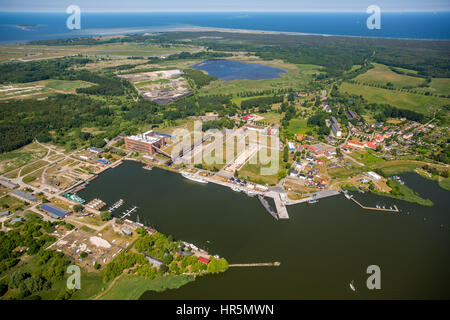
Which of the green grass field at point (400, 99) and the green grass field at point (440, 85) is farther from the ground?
the green grass field at point (440, 85)

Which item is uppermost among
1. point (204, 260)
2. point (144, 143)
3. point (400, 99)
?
point (400, 99)

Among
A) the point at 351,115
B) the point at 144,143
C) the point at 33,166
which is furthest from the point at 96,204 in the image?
the point at 351,115

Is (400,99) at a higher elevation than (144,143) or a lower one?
higher

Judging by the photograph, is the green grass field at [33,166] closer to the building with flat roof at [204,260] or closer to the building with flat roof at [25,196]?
the building with flat roof at [25,196]

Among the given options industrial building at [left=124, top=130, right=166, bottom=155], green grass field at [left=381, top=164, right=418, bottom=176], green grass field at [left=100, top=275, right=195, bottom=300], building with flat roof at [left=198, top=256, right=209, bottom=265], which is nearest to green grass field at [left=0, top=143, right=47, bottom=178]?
industrial building at [left=124, top=130, right=166, bottom=155]

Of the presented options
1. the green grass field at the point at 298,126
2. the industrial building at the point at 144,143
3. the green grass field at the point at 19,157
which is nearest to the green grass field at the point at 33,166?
the green grass field at the point at 19,157

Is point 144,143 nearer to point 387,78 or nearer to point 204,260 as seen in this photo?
point 204,260

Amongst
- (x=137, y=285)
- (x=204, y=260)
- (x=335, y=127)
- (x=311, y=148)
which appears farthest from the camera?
(x=335, y=127)

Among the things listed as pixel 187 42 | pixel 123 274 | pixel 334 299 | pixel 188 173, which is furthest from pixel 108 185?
pixel 187 42
